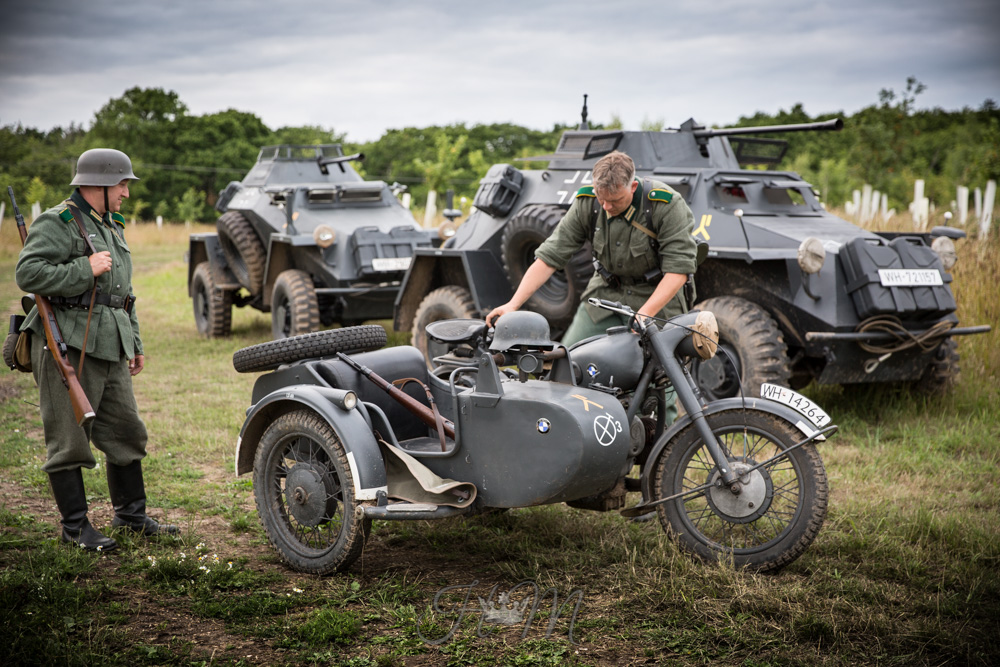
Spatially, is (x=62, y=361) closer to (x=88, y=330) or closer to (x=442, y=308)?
(x=88, y=330)

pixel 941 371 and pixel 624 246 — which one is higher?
pixel 624 246

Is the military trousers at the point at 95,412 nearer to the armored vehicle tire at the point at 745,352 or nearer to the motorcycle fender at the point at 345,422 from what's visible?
the motorcycle fender at the point at 345,422

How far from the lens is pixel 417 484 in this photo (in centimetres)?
427

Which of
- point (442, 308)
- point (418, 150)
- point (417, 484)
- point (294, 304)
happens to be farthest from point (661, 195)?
→ point (418, 150)

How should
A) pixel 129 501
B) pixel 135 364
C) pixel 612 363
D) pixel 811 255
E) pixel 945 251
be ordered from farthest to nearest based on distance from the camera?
pixel 945 251 → pixel 811 255 → pixel 135 364 → pixel 129 501 → pixel 612 363

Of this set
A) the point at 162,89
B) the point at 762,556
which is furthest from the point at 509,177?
the point at 162,89

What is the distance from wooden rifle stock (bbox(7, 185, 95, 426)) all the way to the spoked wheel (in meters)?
2.56

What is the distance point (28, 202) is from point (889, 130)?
1392 inches

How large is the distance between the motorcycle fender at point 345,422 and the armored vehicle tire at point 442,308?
445 centimetres

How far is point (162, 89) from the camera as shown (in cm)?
5941

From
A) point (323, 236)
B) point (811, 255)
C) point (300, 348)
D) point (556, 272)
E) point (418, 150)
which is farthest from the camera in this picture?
point (418, 150)

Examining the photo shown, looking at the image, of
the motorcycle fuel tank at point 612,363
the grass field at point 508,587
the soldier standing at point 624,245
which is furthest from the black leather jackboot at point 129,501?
the motorcycle fuel tank at point 612,363

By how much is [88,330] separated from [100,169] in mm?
770

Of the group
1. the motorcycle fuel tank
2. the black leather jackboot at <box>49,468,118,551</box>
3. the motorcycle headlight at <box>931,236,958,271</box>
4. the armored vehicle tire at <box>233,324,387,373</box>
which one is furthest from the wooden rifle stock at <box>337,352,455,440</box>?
the motorcycle headlight at <box>931,236,958,271</box>
